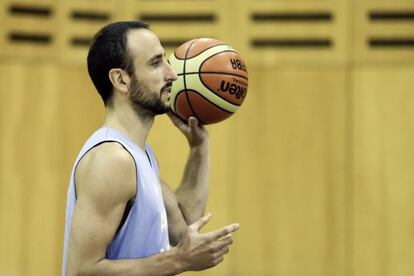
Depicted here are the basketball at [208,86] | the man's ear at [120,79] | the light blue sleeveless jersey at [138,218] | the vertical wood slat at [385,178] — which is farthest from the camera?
the vertical wood slat at [385,178]

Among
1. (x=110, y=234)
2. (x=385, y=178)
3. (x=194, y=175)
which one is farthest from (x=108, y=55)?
(x=385, y=178)

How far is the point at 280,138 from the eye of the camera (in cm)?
530

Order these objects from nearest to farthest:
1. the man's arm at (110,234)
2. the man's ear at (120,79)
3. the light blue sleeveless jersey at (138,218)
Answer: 1. the man's arm at (110,234)
2. the light blue sleeveless jersey at (138,218)
3. the man's ear at (120,79)

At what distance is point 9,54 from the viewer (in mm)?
5223

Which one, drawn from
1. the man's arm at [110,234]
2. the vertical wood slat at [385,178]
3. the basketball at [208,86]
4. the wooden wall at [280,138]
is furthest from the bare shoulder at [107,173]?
the vertical wood slat at [385,178]

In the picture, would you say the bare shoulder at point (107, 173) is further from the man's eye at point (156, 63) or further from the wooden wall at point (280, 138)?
the wooden wall at point (280, 138)

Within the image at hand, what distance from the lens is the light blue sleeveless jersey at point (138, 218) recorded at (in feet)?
6.90

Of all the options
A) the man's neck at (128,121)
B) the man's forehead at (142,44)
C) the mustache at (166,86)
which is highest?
the man's forehead at (142,44)

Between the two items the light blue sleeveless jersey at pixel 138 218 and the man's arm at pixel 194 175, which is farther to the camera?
the man's arm at pixel 194 175

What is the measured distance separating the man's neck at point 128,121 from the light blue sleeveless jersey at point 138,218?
0.07 metres

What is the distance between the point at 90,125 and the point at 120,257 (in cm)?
335

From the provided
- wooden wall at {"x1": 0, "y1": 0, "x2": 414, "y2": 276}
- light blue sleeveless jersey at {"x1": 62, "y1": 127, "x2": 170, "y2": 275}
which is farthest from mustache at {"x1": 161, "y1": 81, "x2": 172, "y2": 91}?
wooden wall at {"x1": 0, "y1": 0, "x2": 414, "y2": 276}

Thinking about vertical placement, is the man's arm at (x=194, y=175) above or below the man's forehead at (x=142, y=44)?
below

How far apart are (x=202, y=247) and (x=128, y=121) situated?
45cm
